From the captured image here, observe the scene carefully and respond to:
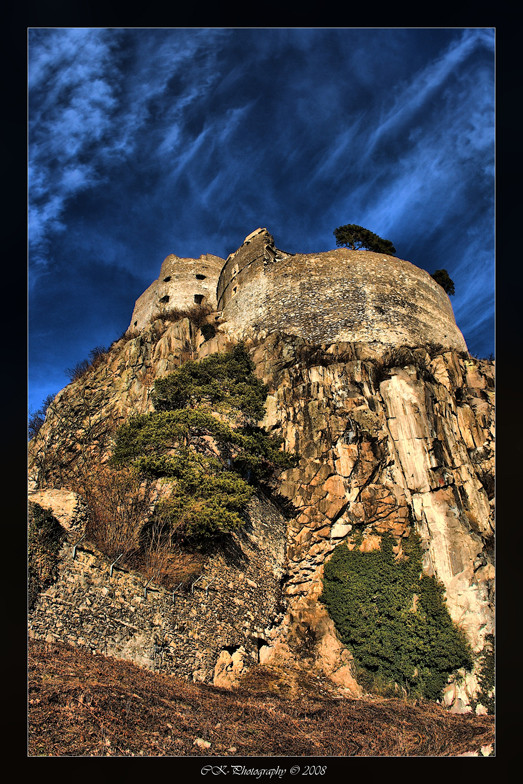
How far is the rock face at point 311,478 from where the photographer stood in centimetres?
1217

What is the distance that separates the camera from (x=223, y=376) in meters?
20.6

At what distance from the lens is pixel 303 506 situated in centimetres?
1798

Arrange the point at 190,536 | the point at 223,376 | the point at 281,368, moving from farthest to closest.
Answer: the point at 281,368 < the point at 223,376 < the point at 190,536

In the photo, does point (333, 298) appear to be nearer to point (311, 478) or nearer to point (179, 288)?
point (311, 478)

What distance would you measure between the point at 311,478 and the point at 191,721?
9.63 metres

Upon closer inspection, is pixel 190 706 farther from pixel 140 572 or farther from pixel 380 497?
pixel 380 497

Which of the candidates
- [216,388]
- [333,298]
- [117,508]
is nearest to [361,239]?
[333,298]

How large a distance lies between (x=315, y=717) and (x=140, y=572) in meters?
4.79

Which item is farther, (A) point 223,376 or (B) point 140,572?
(A) point 223,376

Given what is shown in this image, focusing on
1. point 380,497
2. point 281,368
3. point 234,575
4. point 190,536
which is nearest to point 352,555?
point 380,497

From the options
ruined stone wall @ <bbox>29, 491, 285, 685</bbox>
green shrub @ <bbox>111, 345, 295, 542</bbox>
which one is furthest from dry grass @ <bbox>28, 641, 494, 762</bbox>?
green shrub @ <bbox>111, 345, 295, 542</bbox>

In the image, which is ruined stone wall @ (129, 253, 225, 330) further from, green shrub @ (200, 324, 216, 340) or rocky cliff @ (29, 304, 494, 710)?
rocky cliff @ (29, 304, 494, 710)

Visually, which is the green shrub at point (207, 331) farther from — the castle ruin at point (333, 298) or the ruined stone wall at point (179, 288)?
the ruined stone wall at point (179, 288)

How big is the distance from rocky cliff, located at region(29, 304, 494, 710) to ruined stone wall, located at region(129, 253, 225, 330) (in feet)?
31.9
